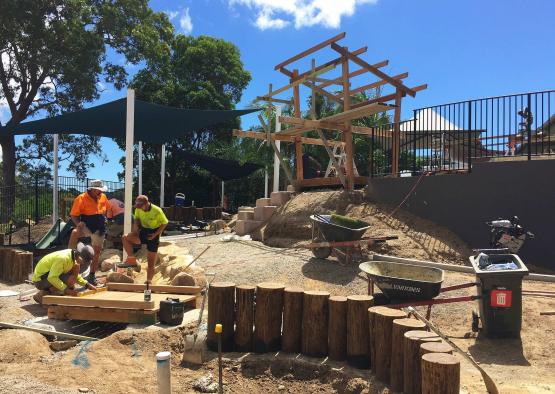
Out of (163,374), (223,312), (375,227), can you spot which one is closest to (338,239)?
(375,227)

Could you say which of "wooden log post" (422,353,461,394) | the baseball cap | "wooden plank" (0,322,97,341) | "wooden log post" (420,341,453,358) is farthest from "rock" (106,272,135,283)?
"wooden log post" (422,353,461,394)

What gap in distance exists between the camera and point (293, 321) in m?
5.11

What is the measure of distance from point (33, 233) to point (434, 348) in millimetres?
14773

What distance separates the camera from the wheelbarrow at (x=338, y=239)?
26.5 feet

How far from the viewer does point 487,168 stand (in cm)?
934

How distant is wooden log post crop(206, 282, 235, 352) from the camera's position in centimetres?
529

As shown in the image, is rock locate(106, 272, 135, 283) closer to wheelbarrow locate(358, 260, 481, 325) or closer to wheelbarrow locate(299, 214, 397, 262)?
wheelbarrow locate(299, 214, 397, 262)

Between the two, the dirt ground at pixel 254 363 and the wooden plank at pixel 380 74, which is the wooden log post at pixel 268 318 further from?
the wooden plank at pixel 380 74

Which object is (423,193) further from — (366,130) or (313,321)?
(313,321)

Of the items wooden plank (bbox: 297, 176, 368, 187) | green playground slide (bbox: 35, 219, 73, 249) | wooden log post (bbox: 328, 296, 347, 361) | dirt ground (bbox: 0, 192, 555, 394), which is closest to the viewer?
dirt ground (bbox: 0, 192, 555, 394)

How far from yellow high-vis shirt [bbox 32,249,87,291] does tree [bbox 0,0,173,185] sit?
15.0 metres

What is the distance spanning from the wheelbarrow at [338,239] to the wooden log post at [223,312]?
3.24 metres

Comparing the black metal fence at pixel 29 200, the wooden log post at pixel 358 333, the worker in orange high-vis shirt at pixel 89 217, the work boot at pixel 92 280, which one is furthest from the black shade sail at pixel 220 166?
the wooden log post at pixel 358 333

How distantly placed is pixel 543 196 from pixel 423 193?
7.34 ft
